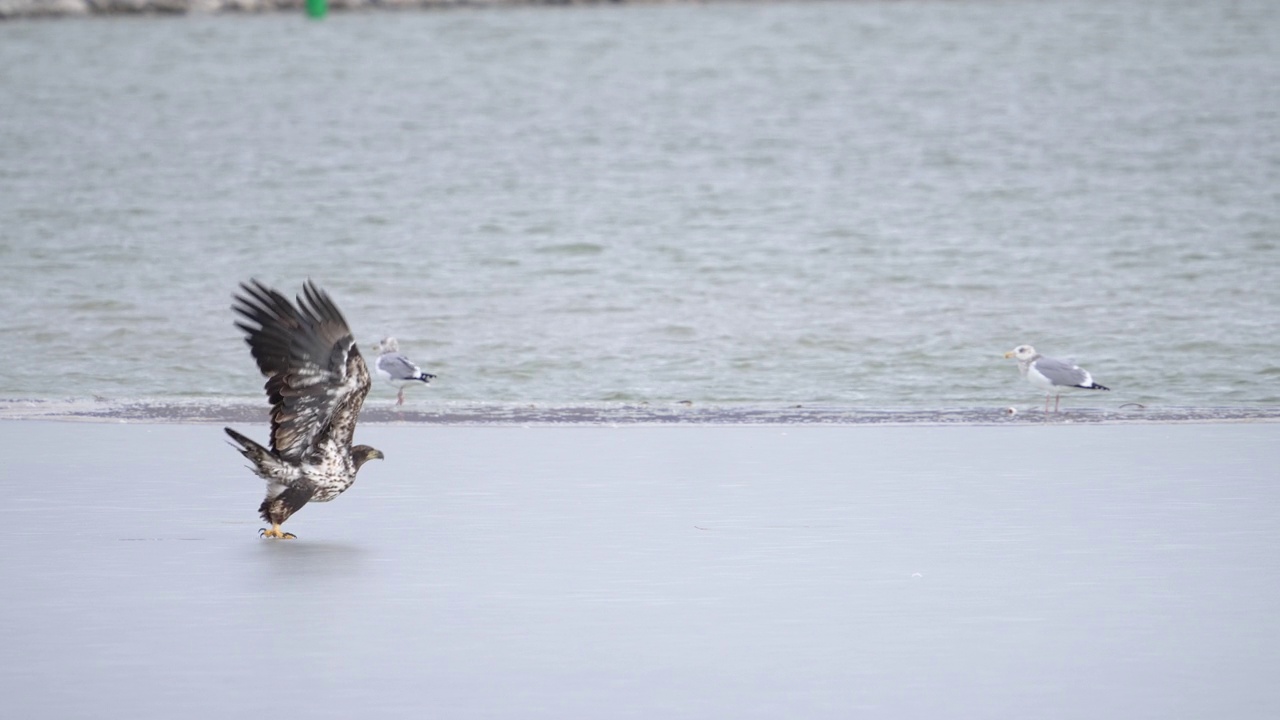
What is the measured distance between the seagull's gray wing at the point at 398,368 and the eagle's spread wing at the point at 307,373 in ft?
15.5

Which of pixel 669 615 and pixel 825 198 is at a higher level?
pixel 669 615

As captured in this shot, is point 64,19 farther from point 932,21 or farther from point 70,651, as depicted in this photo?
point 70,651

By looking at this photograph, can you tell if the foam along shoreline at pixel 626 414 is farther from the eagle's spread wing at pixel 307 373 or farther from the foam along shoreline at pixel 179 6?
the foam along shoreline at pixel 179 6

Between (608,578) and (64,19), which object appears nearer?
(608,578)

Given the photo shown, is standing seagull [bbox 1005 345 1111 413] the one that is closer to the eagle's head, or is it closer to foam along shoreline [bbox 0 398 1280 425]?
foam along shoreline [bbox 0 398 1280 425]

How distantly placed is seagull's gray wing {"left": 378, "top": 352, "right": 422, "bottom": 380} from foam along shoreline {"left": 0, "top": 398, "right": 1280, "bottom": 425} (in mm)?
222

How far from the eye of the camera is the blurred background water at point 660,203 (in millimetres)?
16953

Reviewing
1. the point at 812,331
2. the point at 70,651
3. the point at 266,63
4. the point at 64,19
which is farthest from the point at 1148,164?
the point at 64,19

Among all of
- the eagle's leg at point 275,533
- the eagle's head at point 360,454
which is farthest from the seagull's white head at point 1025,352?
the eagle's leg at point 275,533

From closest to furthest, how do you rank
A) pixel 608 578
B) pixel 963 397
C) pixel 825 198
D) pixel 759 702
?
pixel 759 702 < pixel 608 578 < pixel 963 397 < pixel 825 198

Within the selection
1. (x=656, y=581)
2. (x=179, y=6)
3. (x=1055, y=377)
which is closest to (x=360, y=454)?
(x=656, y=581)

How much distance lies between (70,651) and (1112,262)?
19.0 metres

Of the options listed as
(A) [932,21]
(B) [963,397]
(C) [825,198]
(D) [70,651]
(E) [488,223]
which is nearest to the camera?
(D) [70,651]

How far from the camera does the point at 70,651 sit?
6324mm
